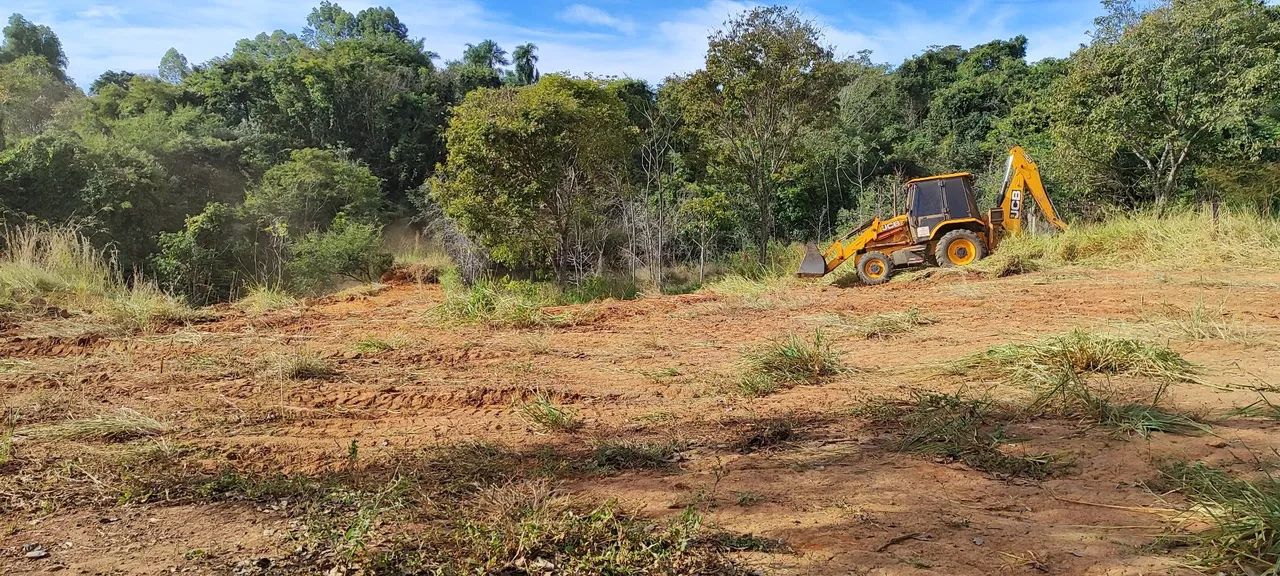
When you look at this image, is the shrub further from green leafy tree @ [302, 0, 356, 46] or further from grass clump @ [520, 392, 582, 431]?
green leafy tree @ [302, 0, 356, 46]

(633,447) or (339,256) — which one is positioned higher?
(339,256)

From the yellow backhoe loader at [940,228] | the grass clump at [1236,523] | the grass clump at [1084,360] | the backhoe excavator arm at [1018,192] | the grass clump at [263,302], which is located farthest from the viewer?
the backhoe excavator arm at [1018,192]

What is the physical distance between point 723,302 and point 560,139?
4520 mm

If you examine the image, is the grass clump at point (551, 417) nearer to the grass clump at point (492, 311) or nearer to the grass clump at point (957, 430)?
the grass clump at point (957, 430)

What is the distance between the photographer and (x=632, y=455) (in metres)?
3.32

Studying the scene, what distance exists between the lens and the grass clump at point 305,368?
5270mm

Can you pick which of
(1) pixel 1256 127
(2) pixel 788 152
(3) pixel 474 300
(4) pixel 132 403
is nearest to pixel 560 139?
(3) pixel 474 300

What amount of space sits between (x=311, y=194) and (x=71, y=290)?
9524mm

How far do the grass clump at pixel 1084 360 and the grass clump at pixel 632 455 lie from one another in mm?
2375

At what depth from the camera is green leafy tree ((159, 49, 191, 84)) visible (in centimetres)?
3503

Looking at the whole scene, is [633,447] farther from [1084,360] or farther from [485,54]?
[485,54]

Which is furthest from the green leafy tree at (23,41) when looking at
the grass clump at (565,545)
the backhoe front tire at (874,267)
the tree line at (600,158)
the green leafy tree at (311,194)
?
the grass clump at (565,545)

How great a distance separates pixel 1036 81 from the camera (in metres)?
24.1

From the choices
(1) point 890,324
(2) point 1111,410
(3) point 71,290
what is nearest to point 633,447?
(2) point 1111,410
